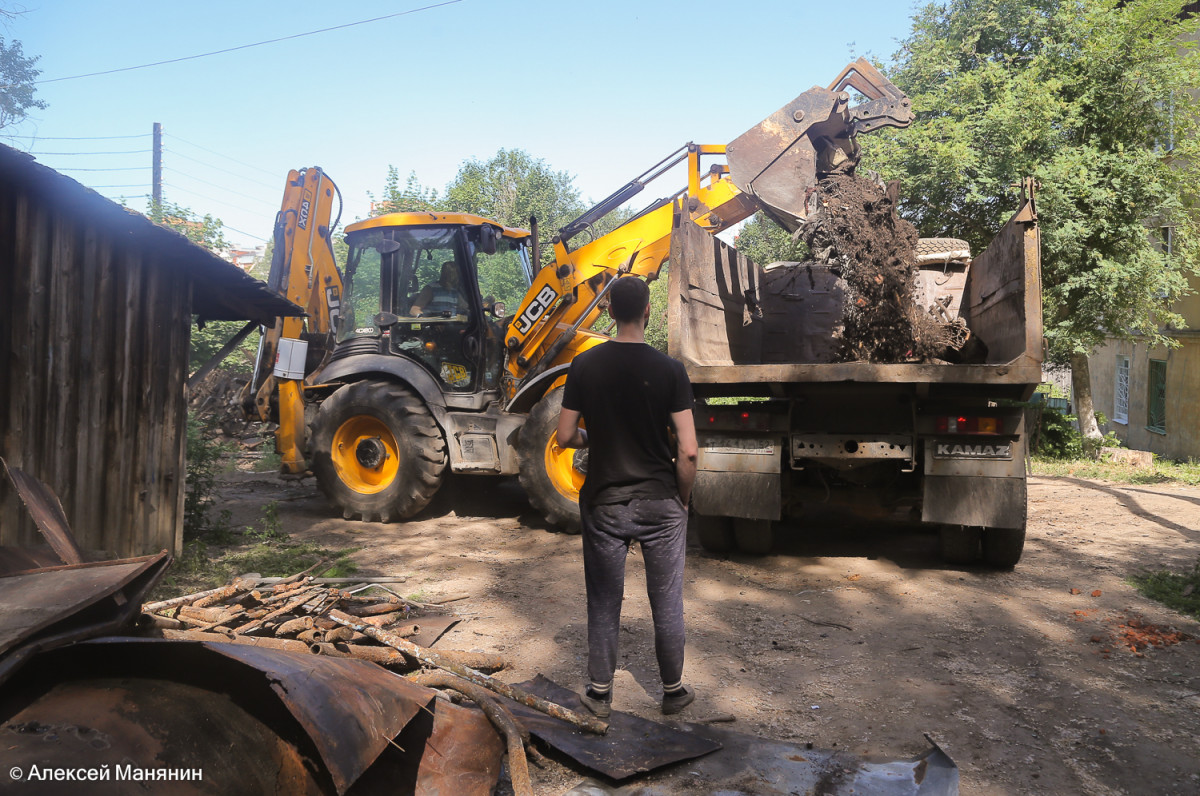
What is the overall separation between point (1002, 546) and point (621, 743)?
12.5 feet

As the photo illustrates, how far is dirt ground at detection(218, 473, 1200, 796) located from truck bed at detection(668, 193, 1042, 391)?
1408 mm

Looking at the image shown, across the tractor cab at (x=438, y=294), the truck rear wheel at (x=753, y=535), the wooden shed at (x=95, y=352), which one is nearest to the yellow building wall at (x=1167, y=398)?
the truck rear wheel at (x=753, y=535)

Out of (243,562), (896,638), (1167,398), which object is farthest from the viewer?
(1167,398)

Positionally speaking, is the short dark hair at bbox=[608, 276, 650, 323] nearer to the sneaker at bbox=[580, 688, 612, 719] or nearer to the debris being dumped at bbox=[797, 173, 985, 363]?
the sneaker at bbox=[580, 688, 612, 719]

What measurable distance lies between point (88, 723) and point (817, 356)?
5744 millimetres

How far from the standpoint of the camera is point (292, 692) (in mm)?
2160

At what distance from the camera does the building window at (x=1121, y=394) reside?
17672mm

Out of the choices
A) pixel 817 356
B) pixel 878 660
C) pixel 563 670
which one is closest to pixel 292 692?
pixel 563 670

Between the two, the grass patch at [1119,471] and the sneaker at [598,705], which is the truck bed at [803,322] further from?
the grass patch at [1119,471]

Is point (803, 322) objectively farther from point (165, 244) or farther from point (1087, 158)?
point (1087, 158)

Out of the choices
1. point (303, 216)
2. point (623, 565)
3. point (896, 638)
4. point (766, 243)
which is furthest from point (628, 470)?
point (766, 243)

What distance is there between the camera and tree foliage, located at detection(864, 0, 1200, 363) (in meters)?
12.4

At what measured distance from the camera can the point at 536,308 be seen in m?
7.74

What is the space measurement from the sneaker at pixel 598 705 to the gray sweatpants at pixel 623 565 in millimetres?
74
